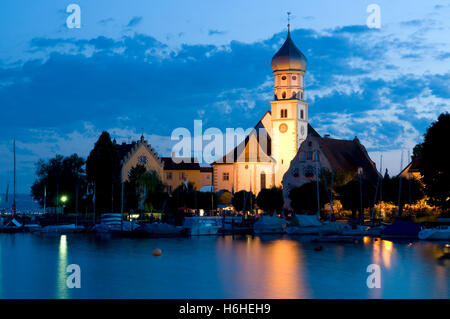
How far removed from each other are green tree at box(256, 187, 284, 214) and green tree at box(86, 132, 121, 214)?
24.6 m

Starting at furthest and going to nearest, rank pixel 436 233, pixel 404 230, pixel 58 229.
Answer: pixel 58 229, pixel 404 230, pixel 436 233

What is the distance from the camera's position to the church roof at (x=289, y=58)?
147 metres

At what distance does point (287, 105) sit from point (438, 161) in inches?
2850

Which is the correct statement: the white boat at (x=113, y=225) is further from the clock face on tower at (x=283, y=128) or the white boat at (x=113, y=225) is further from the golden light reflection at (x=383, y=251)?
the clock face on tower at (x=283, y=128)

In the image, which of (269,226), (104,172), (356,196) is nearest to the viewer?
(269,226)

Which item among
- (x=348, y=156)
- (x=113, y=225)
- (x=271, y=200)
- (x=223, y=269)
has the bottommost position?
(x=223, y=269)

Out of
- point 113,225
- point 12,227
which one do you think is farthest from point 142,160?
point 113,225

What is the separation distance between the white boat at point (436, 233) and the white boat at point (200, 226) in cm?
2898

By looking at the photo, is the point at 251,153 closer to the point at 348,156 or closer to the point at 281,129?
the point at 281,129

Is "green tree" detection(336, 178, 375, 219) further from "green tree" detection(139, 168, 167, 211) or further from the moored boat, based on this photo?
"green tree" detection(139, 168, 167, 211)

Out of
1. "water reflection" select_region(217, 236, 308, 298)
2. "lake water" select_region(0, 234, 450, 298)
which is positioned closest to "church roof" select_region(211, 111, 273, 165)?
"water reflection" select_region(217, 236, 308, 298)

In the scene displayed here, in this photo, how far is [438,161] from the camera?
7900 centimetres

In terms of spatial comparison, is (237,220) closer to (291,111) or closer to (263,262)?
(291,111)
